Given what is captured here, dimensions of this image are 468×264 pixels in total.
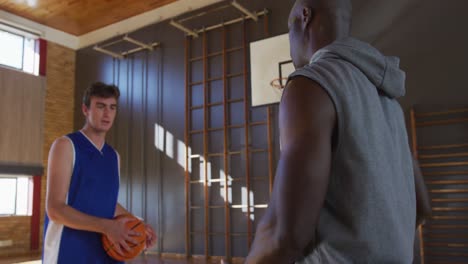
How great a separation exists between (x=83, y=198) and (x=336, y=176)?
156cm

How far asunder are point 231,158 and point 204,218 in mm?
1062

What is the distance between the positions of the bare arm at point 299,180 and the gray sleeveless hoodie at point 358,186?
0.09 feet

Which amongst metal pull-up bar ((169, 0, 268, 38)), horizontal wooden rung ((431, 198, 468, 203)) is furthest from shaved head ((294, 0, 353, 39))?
metal pull-up bar ((169, 0, 268, 38))

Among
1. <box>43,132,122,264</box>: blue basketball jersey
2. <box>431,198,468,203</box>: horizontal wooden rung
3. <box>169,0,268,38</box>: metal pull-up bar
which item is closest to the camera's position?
<box>43,132,122,264</box>: blue basketball jersey

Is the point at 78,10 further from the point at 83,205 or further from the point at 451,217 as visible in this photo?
the point at 451,217

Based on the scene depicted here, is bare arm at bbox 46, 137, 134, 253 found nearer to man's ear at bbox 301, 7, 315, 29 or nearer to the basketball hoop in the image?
man's ear at bbox 301, 7, 315, 29

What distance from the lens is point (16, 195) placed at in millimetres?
8000

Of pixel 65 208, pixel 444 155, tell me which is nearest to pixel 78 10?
pixel 444 155

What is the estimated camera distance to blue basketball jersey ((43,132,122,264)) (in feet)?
6.22

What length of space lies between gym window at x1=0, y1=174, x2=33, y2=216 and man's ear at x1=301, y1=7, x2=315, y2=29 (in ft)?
27.1

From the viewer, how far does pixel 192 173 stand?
22.4ft

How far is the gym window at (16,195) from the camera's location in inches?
305

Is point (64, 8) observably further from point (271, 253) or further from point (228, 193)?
point (271, 253)

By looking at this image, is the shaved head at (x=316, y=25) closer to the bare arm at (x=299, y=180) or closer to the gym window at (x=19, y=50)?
the bare arm at (x=299, y=180)
